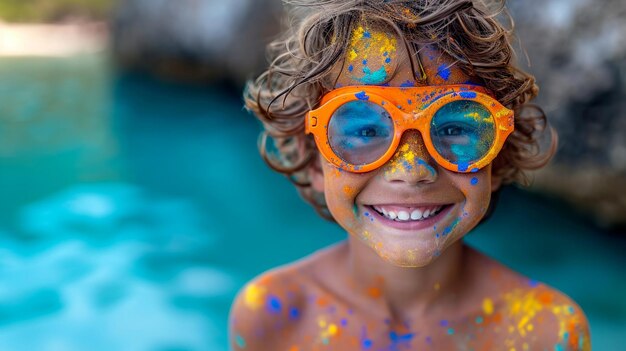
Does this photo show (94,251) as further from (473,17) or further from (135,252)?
(473,17)

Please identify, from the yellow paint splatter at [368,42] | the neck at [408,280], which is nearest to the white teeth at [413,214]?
the neck at [408,280]

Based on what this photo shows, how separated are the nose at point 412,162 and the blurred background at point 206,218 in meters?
1.63

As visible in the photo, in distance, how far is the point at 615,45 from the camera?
3.32 meters

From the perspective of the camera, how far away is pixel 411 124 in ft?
4.85

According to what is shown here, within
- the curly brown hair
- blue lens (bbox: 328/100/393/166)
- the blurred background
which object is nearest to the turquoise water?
the blurred background

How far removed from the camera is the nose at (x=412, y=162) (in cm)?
149

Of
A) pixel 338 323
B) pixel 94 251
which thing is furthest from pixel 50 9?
pixel 338 323

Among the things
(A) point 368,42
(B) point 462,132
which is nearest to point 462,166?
(B) point 462,132

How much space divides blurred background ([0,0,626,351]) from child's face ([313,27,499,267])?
156cm

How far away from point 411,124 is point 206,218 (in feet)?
9.71

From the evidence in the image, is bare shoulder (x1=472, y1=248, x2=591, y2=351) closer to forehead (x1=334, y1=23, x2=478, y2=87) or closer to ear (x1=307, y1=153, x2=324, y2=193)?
ear (x1=307, y1=153, x2=324, y2=193)

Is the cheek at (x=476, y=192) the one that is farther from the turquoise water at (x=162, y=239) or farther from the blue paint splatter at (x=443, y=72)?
the turquoise water at (x=162, y=239)

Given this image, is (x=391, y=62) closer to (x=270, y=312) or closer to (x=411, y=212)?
(x=411, y=212)

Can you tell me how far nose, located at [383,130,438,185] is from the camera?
1.49 meters
